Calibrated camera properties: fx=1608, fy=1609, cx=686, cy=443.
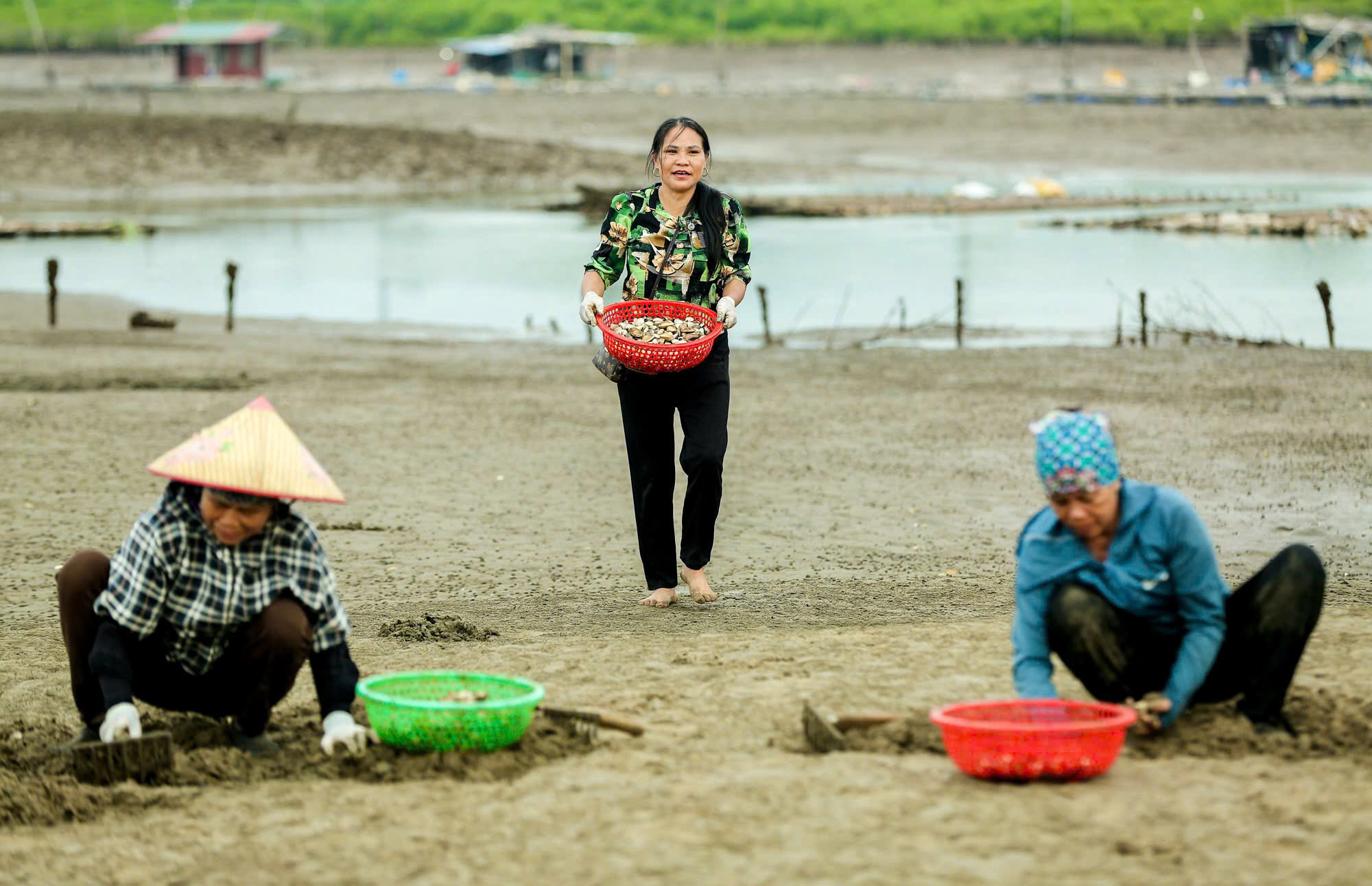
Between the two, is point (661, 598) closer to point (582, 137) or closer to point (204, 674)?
point (204, 674)

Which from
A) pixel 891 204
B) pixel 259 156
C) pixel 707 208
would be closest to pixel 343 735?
pixel 707 208

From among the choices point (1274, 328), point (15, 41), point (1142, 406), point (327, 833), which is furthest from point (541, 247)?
point (15, 41)

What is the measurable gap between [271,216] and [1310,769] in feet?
123

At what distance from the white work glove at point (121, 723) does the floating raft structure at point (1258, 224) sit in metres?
30.0

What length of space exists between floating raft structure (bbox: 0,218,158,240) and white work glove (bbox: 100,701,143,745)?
100 ft

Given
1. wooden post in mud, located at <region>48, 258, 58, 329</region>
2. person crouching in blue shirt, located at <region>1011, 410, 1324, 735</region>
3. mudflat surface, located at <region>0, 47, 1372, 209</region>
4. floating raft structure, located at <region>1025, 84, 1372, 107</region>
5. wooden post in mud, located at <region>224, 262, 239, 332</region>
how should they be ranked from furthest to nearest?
floating raft structure, located at <region>1025, 84, 1372, 107</region> → mudflat surface, located at <region>0, 47, 1372, 209</region> → wooden post in mud, located at <region>224, 262, 239, 332</region> → wooden post in mud, located at <region>48, 258, 58, 329</region> → person crouching in blue shirt, located at <region>1011, 410, 1324, 735</region>

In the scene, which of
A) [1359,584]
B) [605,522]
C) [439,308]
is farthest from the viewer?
[439,308]

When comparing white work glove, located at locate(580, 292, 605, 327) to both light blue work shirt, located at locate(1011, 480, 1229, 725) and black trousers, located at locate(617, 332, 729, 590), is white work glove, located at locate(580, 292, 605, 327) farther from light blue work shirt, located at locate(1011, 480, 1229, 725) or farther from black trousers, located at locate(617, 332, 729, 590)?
light blue work shirt, located at locate(1011, 480, 1229, 725)

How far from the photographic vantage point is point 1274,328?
1833cm

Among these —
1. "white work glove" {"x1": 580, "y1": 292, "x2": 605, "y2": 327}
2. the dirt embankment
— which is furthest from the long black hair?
the dirt embankment

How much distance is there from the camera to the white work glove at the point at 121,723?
3898 millimetres

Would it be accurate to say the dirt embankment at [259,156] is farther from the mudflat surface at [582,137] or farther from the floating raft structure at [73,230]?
the floating raft structure at [73,230]

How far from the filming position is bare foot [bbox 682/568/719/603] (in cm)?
617

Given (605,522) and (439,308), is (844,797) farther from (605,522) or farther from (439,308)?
(439,308)
